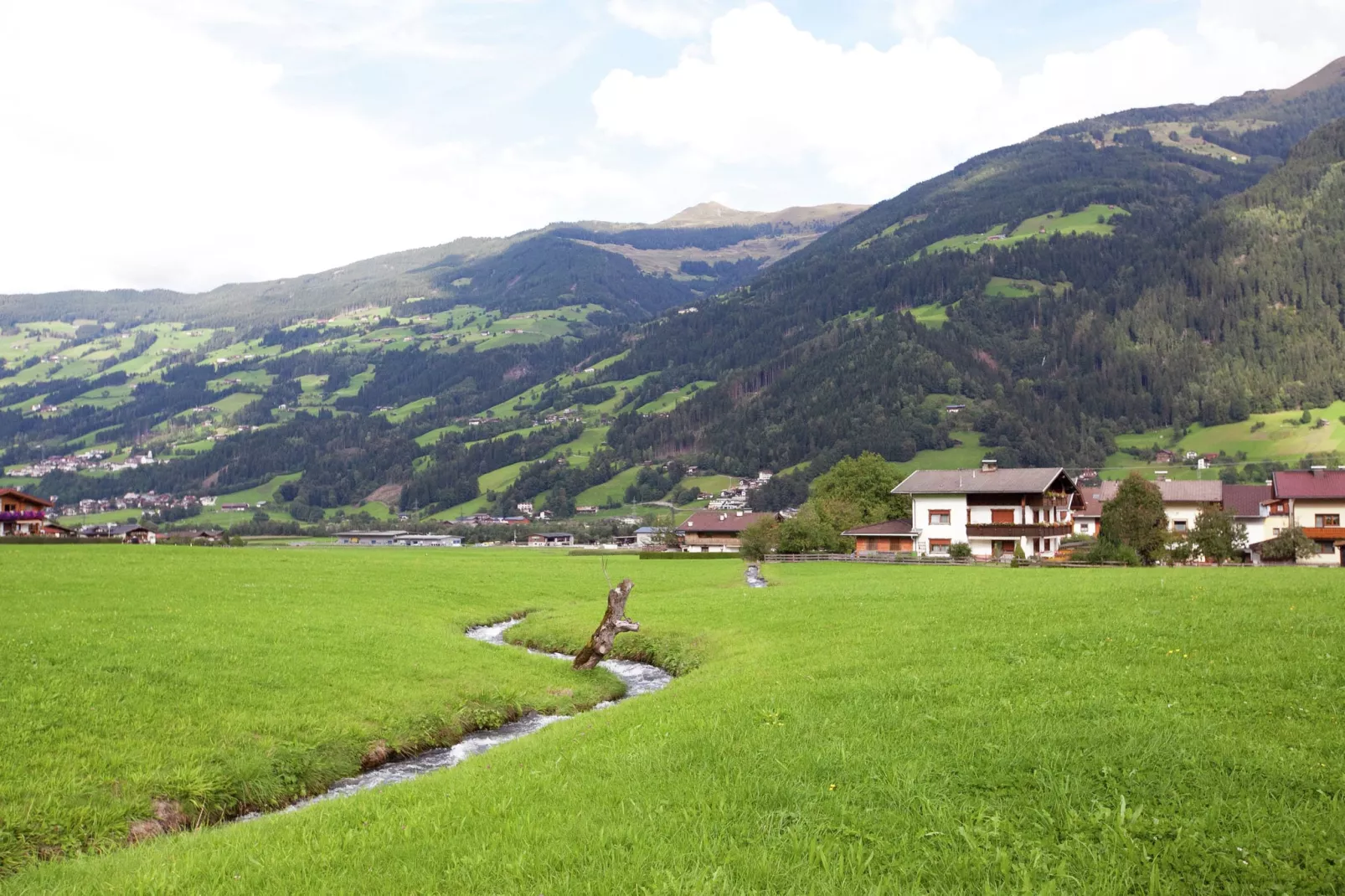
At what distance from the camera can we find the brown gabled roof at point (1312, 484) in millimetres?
105438

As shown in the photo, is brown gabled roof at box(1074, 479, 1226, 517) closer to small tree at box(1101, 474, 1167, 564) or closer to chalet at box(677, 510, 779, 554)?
small tree at box(1101, 474, 1167, 564)

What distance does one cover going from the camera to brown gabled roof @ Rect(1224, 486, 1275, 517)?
12062cm

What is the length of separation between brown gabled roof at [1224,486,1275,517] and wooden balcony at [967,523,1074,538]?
33.2 meters

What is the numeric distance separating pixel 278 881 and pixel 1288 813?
12422mm

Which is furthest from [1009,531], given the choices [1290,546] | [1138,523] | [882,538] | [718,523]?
[718,523]

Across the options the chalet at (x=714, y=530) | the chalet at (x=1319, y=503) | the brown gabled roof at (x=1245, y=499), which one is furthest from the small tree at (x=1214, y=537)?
the chalet at (x=714, y=530)

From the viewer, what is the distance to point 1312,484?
107 m

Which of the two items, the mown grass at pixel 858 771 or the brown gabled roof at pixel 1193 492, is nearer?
the mown grass at pixel 858 771

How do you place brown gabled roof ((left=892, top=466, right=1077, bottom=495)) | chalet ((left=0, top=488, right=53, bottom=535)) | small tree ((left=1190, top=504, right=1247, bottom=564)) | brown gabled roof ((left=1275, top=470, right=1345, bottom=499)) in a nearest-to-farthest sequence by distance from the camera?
1. small tree ((left=1190, top=504, right=1247, bottom=564))
2. brown gabled roof ((left=892, top=466, right=1077, bottom=495))
3. brown gabled roof ((left=1275, top=470, right=1345, bottom=499))
4. chalet ((left=0, top=488, right=53, bottom=535))

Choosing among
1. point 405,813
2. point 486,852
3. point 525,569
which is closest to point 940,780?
point 486,852

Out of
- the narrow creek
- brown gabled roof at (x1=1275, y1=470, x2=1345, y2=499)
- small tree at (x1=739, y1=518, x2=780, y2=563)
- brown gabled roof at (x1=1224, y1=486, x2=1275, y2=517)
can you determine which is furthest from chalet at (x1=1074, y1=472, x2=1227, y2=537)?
the narrow creek

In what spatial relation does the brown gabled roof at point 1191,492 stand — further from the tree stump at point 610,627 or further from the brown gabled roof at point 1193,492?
the tree stump at point 610,627

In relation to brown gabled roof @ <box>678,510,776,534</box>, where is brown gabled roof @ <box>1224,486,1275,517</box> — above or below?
above

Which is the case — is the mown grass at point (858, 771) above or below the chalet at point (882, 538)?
above
